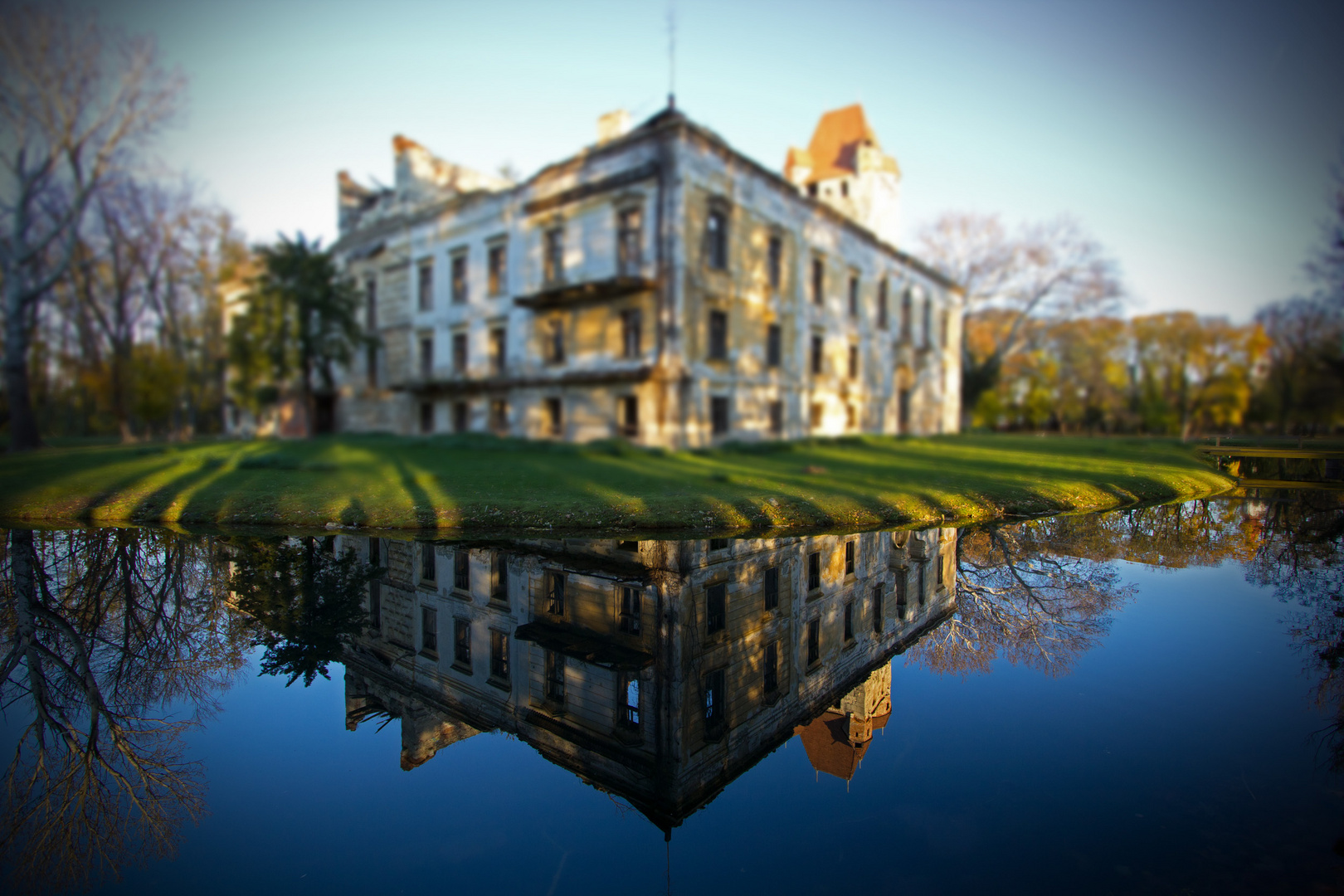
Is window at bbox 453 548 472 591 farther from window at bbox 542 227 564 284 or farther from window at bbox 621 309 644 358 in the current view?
window at bbox 542 227 564 284

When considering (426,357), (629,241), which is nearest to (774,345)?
(629,241)

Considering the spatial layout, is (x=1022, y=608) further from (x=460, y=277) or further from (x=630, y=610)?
(x=460, y=277)

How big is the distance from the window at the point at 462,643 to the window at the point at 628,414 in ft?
59.2

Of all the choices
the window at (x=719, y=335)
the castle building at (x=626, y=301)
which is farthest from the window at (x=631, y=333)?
the window at (x=719, y=335)

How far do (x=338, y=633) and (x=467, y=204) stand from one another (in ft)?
90.5

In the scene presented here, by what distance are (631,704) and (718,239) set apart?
74.4 ft

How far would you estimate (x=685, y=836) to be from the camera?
3.29 m

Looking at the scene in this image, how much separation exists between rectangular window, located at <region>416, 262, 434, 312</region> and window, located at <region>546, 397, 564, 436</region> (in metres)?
9.83

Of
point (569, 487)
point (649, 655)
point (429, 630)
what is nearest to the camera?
point (649, 655)

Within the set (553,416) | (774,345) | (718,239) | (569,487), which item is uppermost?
(718,239)

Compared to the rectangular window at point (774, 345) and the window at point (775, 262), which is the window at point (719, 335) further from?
the window at point (775, 262)

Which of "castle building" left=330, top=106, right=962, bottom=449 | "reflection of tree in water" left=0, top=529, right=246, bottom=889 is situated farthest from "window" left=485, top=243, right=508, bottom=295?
"reflection of tree in water" left=0, top=529, right=246, bottom=889

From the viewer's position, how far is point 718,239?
24.7 m

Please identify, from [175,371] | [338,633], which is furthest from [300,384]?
[338,633]
